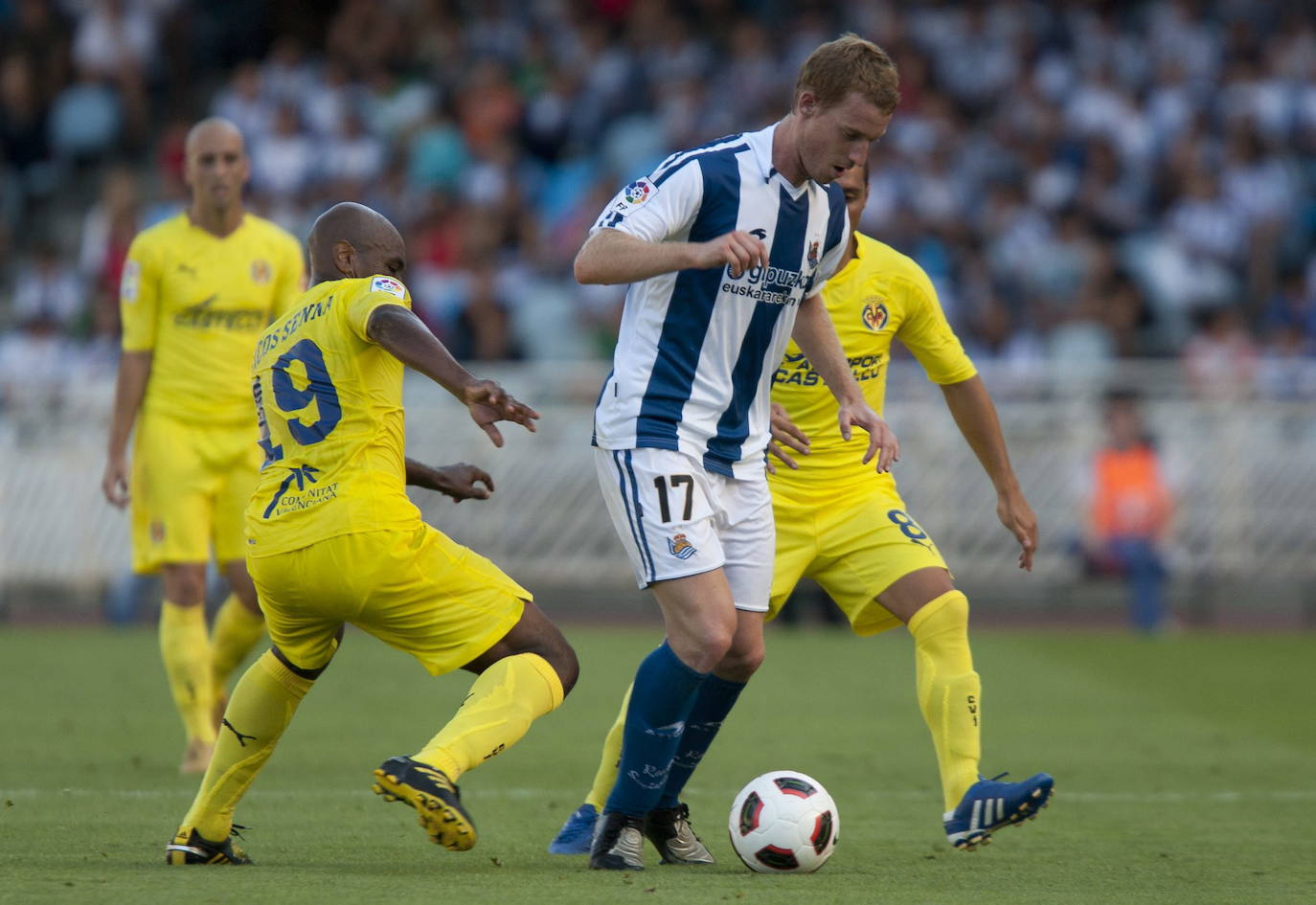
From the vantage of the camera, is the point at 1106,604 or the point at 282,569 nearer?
the point at 282,569

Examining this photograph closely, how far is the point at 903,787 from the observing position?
24.8 ft

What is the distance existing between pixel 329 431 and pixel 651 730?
1291mm

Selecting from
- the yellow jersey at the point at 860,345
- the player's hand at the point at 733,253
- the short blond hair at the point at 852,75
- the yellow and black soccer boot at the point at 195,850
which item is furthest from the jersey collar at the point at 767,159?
the yellow and black soccer boot at the point at 195,850

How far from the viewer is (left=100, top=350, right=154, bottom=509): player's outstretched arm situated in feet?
25.8

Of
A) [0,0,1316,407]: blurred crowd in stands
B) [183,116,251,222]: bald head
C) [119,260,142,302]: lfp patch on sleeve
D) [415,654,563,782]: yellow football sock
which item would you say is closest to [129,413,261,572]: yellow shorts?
[119,260,142,302]: lfp patch on sleeve

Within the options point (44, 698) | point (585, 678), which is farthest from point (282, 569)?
point (585, 678)

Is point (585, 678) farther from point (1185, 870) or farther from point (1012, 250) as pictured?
point (1012, 250)

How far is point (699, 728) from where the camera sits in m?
5.83

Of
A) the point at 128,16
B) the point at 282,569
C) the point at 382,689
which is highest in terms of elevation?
the point at 128,16

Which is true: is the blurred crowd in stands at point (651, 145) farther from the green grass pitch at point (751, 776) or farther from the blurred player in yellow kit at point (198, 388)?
the blurred player in yellow kit at point (198, 388)

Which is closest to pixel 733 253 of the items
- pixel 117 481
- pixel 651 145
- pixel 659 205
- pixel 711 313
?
pixel 659 205

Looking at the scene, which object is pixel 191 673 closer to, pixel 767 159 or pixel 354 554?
pixel 354 554

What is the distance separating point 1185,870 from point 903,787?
2.08 metres

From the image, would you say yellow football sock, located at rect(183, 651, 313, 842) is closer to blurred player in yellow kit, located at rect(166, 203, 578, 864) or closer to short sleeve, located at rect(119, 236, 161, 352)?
blurred player in yellow kit, located at rect(166, 203, 578, 864)
